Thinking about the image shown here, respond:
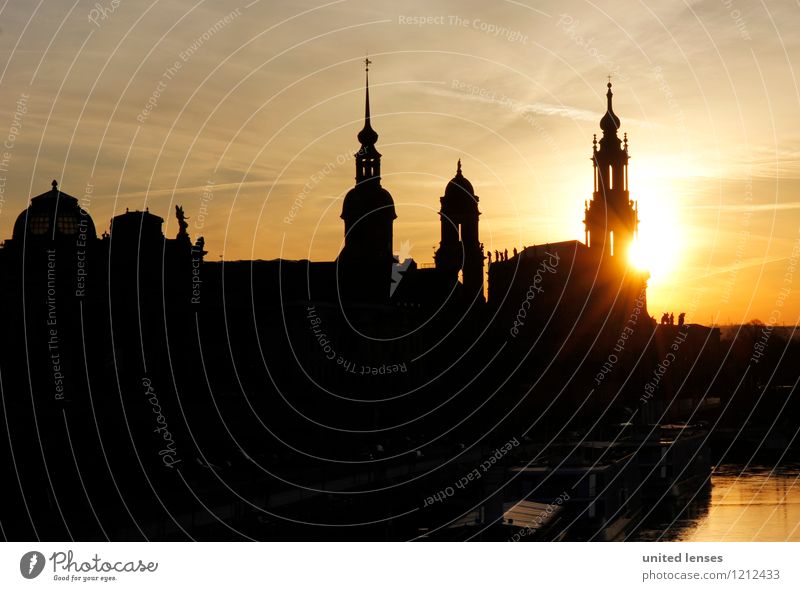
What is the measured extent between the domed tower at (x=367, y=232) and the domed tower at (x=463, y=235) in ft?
21.0

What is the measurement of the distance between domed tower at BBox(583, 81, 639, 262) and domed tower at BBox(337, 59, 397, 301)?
91.1ft

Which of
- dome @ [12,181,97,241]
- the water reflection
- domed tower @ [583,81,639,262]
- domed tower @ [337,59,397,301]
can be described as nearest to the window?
dome @ [12,181,97,241]

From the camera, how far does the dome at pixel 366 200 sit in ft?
320

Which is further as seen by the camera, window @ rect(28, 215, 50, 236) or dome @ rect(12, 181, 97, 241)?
window @ rect(28, 215, 50, 236)

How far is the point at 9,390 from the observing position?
1950 inches

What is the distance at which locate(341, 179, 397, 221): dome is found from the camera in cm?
9756

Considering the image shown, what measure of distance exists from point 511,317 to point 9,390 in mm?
58311

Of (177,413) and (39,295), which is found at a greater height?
(39,295)

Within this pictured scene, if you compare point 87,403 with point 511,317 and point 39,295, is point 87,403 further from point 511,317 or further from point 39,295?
point 511,317

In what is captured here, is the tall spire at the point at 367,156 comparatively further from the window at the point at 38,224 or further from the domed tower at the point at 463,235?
the window at the point at 38,224

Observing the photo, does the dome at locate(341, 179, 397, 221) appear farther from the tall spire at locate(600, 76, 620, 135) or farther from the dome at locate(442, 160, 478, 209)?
the tall spire at locate(600, 76, 620, 135)
